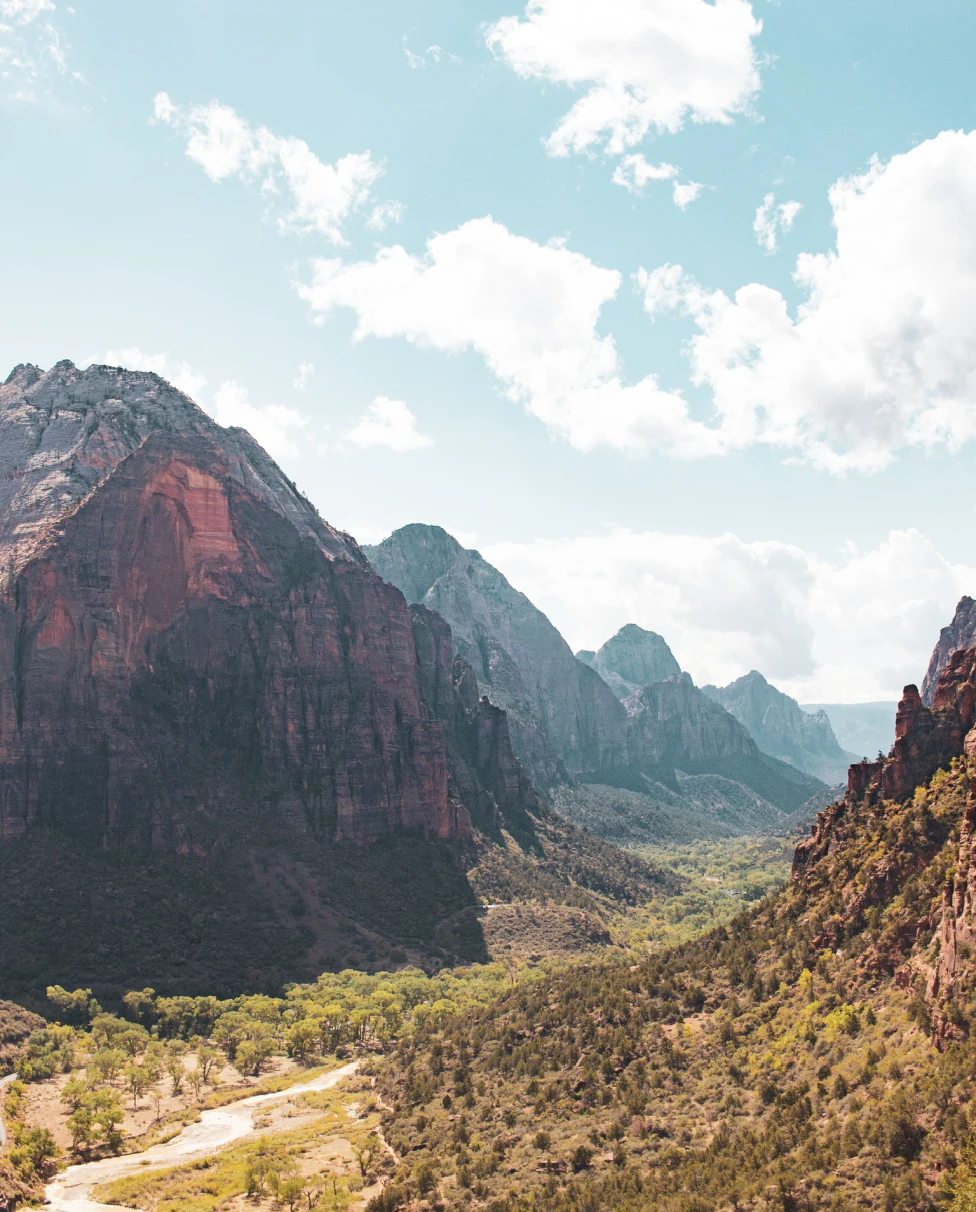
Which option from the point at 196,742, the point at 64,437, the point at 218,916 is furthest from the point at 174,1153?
the point at 64,437

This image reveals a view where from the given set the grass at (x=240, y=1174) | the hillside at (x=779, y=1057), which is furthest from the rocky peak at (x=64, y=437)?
the hillside at (x=779, y=1057)

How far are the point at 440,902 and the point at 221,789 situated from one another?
3717cm

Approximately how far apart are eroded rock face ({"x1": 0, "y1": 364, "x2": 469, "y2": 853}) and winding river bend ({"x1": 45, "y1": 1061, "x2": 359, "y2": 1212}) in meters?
55.8

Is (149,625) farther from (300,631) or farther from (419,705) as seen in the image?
(419,705)

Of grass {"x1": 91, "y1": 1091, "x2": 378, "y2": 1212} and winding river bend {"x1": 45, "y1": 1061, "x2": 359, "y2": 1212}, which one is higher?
grass {"x1": 91, "y1": 1091, "x2": 378, "y2": 1212}

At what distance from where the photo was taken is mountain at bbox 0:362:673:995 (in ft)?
389

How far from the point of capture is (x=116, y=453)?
172375mm

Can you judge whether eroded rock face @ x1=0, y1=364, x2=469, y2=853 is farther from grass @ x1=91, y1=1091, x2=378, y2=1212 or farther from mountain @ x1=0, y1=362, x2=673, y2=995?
grass @ x1=91, y1=1091, x2=378, y2=1212

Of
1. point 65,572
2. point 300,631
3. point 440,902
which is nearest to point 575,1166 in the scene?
point 440,902

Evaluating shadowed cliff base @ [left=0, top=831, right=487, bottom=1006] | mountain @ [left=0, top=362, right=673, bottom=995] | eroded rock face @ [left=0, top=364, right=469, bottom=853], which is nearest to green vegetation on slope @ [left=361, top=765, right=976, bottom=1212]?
shadowed cliff base @ [left=0, top=831, right=487, bottom=1006]

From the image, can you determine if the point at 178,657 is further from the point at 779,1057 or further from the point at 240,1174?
the point at 779,1057

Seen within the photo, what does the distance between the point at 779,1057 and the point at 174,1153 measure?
4567cm

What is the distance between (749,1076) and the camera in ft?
158

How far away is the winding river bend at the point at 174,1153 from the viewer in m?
59.9
